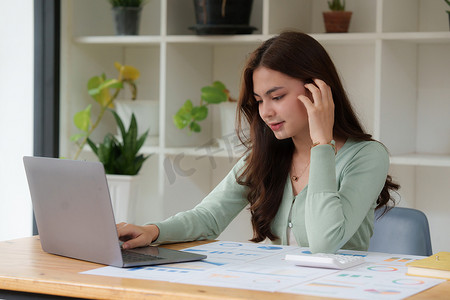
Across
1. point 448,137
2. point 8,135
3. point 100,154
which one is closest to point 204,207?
point 100,154

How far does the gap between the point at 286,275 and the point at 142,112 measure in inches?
74.8

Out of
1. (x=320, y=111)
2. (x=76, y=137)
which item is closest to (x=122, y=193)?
(x=76, y=137)

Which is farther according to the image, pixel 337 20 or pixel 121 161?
pixel 121 161

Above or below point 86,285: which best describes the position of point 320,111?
above

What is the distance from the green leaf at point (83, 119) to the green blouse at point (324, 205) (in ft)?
3.74

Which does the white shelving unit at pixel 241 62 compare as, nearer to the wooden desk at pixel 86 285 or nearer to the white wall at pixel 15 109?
the white wall at pixel 15 109

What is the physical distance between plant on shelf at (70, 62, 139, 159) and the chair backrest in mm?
1413

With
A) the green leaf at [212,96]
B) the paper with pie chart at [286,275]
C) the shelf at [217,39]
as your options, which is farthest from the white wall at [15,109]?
the paper with pie chart at [286,275]

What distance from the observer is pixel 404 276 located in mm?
1440

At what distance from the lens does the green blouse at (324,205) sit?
1764 millimetres

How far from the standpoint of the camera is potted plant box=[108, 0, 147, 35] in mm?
3172

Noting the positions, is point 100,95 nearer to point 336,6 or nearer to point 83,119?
point 83,119

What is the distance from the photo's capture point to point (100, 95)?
10.7ft

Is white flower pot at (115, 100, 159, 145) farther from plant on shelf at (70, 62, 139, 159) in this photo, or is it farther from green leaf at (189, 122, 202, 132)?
green leaf at (189, 122, 202, 132)
